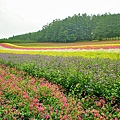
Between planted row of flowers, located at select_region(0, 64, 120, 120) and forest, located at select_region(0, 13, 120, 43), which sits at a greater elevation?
forest, located at select_region(0, 13, 120, 43)

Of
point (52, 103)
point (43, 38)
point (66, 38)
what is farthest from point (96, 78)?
point (43, 38)

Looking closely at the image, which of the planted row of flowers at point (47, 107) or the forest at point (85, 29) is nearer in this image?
the planted row of flowers at point (47, 107)

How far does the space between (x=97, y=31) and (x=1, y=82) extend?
39.3 m

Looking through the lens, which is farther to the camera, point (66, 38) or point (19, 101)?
point (66, 38)

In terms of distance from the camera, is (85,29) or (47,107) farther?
(85,29)

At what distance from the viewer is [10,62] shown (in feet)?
31.2

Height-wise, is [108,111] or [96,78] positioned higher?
[96,78]

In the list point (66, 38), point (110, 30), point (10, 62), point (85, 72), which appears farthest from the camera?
point (66, 38)

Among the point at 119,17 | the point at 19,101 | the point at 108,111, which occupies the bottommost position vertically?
the point at 108,111

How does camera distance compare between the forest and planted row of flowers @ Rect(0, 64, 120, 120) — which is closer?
planted row of flowers @ Rect(0, 64, 120, 120)

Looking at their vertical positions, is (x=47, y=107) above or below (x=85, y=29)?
below

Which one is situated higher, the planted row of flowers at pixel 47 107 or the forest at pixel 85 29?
the forest at pixel 85 29

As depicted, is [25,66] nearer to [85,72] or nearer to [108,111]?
[85,72]

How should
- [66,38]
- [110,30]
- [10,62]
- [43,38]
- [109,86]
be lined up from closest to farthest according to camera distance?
[109,86]
[10,62]
[110,30]
[66,38]
[43,38]
